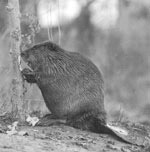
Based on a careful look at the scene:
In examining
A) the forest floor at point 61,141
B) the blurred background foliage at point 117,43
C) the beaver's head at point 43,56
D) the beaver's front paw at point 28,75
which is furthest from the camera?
the blurred background foliage at point 117,43

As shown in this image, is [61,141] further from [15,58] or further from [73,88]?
[15,58]

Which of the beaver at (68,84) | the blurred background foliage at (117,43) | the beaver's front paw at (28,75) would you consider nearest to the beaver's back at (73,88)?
the beaver at (68,84)

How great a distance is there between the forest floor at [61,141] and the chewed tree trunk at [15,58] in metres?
0.28

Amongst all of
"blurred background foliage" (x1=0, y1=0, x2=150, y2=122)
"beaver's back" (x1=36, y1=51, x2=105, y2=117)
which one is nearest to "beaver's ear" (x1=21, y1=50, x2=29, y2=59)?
"beaver's back" (x1=36, y1=51, x2=105, y2=117)

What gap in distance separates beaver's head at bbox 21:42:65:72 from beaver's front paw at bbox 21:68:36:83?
0.34 feet

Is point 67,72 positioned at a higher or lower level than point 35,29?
lower

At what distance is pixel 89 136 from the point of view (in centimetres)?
538

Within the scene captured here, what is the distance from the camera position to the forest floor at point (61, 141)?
4446 mm

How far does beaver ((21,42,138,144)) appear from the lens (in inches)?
221

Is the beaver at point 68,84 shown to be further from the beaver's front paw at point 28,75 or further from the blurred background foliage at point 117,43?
the blurred background foliage at point 117,43

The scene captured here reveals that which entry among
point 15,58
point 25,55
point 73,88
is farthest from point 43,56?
point 73,88

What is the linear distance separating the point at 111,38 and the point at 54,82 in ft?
24.1

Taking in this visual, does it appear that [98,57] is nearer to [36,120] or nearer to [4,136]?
[36,120]

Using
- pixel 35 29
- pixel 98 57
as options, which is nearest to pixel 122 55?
pixel 98 57
